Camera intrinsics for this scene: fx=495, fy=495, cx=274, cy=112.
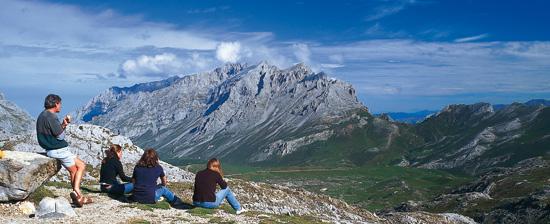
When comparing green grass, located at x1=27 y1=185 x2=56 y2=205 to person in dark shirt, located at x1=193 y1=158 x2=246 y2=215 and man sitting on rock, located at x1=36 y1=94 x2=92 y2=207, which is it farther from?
person in dark shirt, located at x1=193 y1=158 x2=246 y2=215

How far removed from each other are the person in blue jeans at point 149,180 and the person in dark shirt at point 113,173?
6.48ft

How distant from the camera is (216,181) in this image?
3469 cm

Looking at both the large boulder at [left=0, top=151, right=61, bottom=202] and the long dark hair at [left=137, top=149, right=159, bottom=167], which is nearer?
the large boulder at [left=0, top=151, right=61, bottom=202]

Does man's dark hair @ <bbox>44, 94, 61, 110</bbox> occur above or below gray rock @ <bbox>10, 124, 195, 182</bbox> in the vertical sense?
above

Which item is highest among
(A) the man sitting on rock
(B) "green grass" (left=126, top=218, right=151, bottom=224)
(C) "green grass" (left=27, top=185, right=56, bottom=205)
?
(A) the man sitting on rock

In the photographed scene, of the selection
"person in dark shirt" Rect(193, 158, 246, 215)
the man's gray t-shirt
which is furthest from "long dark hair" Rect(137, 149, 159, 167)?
the man's gray t-shirt

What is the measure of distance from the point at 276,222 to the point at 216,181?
5801mm

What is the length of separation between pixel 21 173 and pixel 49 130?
12.3 feet

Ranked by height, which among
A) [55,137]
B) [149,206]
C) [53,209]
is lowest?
[149,206]

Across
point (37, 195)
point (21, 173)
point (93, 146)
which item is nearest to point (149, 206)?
point (37, 195)

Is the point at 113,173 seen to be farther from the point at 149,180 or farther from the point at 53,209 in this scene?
the point at 53,209

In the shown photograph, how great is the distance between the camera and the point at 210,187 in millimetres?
35250

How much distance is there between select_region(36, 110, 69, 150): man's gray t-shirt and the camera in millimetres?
28984

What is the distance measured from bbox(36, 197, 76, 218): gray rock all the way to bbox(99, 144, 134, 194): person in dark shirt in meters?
Answer: 7.49
